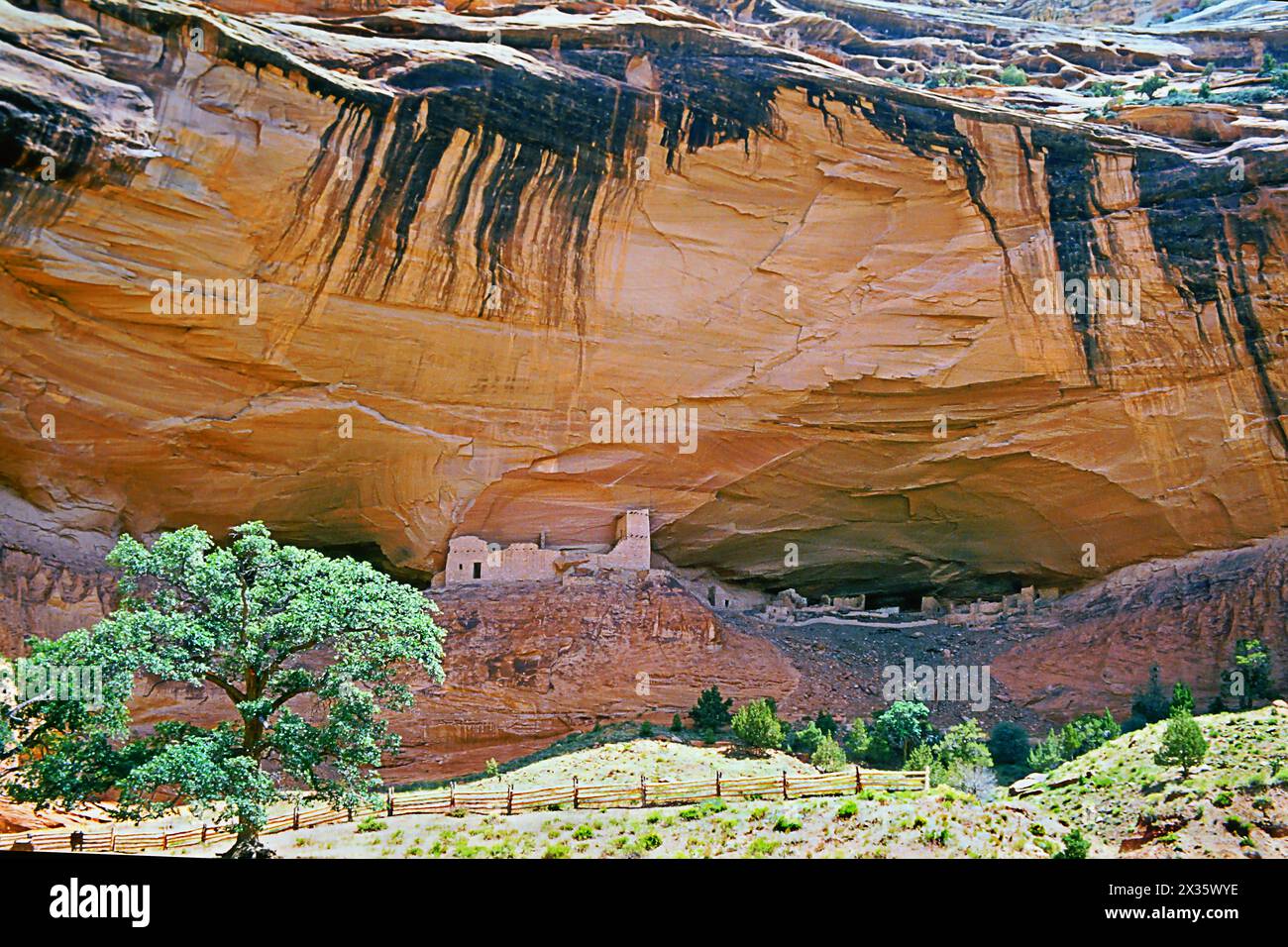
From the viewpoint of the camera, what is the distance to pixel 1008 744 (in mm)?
26109

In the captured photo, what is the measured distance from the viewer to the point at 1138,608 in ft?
99.4

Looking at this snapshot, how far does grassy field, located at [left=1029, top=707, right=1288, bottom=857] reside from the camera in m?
17.2

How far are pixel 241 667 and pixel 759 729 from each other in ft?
32.3

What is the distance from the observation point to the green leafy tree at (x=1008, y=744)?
25.8 meters

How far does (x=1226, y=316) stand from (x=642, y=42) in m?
14.3

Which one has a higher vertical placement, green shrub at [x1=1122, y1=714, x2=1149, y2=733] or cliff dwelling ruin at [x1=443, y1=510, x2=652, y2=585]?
cliff dwelling ruin at [x1=443, y1=510, x2=652, y2=585]

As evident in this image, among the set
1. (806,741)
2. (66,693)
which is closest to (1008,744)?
(806,741)

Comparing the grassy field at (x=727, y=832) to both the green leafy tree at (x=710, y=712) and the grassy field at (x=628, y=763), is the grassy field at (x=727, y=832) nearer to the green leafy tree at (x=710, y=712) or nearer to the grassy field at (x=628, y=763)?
the grassy field at (x=628, y=763)

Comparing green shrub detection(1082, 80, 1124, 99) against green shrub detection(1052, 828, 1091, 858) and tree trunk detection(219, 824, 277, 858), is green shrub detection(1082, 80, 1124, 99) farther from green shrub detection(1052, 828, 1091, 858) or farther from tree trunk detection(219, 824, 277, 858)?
tree trunk detection(219, 824, 277, 858)

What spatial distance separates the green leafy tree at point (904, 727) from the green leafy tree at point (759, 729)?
2.65 metres

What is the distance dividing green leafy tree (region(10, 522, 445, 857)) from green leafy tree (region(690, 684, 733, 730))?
8.29 metres

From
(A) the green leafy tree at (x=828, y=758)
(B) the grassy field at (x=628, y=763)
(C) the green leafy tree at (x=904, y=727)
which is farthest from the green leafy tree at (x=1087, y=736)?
(B) the grassy field at (x=628, y=763)

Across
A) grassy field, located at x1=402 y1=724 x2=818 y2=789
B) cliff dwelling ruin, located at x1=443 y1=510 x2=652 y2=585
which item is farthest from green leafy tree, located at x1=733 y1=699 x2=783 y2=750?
cliff dwelling ruin, located at x1=443 y1=510 x2=652 y2=585

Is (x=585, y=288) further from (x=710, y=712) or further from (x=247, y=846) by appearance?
(x=247, y=846)
